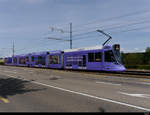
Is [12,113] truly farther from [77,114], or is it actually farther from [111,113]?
[111,113]

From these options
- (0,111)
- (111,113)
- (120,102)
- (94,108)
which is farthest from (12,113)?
(120,102)

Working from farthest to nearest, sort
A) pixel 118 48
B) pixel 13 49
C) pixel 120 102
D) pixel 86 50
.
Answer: pixel 13 49, pixel 86 50, pixel 118 48, pixel 120 102

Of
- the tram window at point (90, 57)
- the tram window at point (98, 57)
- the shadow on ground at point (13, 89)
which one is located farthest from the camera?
the tram window at point (90, 57)

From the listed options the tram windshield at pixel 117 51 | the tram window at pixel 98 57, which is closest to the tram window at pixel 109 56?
the tram windshield at pixel 117 51

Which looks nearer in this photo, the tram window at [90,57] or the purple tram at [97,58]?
the purple tram at [97,58]

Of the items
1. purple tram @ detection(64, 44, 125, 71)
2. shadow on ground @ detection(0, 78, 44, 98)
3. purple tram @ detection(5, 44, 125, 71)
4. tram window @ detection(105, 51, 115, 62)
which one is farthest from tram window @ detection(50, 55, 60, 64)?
shadow on ground @ detection(0, 78, 44, 98)

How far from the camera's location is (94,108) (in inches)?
213

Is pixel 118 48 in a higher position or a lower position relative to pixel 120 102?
higher

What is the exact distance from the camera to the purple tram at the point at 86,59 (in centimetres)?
1805

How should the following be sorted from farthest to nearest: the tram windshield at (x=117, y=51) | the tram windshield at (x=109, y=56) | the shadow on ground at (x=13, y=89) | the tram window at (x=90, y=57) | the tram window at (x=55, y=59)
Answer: the tram window at (x=55, y=59) → the tram window at (x=90, y=57) → the tram windshield at (x=117, y=51) → the tram windshield at (x=109, y=56) → the shadow on ground at (x=13, y=89)

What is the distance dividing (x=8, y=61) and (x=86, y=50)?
1573 inches

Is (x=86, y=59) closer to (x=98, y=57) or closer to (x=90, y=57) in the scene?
(x=90, y=57)

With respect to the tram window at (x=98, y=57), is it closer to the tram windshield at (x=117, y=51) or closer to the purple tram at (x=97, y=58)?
the purple tram at (x=97, y=58)

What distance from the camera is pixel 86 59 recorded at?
20.9m
